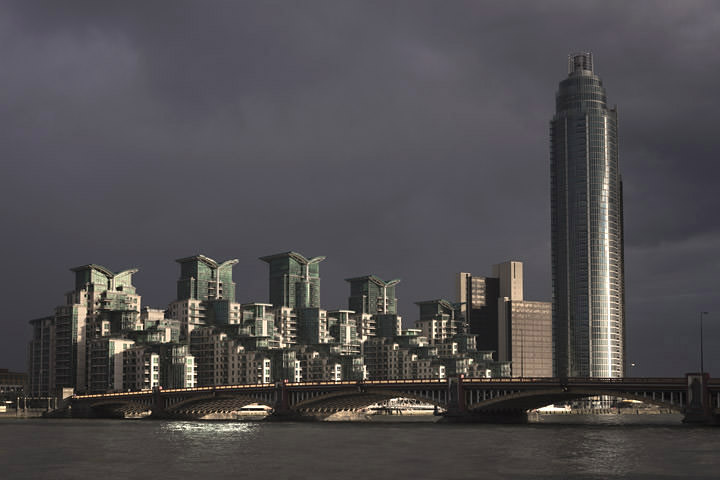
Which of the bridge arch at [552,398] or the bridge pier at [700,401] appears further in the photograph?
the bridge arch at [552,398]

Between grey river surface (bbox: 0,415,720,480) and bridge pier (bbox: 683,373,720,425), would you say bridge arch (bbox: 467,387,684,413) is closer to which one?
bridge pier (bbox: 683,373,720,425)

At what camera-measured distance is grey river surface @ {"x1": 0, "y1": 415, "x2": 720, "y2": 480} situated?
9519cm

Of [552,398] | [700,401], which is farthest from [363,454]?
[552,398]

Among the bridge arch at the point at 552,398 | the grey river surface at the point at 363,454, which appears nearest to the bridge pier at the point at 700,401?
the bridge arch at the point at 552,398

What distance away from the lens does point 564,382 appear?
18212cm

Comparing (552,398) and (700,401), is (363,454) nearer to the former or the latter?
(700,401)

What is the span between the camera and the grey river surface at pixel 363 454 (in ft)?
312

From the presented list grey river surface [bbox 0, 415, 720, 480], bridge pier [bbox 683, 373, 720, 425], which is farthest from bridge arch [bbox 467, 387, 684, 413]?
grey river surface [bbox 0, 415, 720, 480]

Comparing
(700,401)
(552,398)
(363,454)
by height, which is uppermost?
(700,401)

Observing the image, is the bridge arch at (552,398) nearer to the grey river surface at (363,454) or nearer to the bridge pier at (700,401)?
the bridge pier at (700,401)

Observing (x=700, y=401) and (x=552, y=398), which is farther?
(x=552, y=398)

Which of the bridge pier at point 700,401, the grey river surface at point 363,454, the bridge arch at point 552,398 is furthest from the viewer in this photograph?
the bridge arch at point 552,398

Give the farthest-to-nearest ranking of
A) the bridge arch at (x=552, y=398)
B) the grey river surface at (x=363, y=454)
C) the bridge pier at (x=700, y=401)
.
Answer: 1. the bridge arch at (x=552, y=398)
2. the bridge pier at (x=700, y=401)
3. the grey river surface at (x=363, y=454)

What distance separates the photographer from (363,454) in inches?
4604
